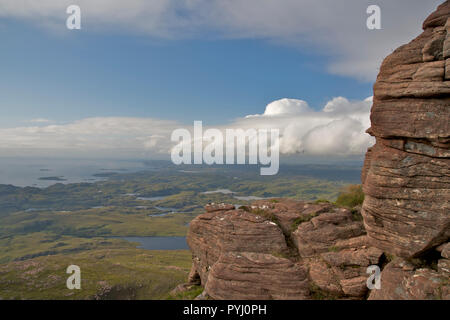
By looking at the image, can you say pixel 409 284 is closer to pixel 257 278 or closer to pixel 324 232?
pixel 324 232

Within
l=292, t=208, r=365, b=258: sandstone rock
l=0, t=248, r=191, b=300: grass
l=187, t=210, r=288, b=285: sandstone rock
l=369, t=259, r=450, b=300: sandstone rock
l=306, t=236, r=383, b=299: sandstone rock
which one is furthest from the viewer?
l=0, t=248, r=191, b=300: grass

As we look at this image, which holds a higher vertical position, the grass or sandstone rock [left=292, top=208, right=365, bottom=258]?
sandstone rock [left=292, top=208, right=365, bottom=258]

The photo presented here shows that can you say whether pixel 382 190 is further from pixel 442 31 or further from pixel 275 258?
pixel 442 31

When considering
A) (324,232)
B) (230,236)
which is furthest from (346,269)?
(230,236)

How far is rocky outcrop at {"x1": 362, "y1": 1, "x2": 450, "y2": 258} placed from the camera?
22203mm

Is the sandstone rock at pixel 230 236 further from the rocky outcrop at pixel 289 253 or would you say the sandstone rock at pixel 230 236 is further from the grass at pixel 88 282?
the grass at pixel 88 282

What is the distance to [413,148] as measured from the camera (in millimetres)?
23906

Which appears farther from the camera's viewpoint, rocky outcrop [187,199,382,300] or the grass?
the grass

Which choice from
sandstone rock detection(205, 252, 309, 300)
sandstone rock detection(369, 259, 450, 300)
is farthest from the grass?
sandstone rock detection(369, 259, 450, 300)

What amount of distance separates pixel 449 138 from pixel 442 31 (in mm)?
10451

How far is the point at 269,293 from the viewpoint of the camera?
26.6m

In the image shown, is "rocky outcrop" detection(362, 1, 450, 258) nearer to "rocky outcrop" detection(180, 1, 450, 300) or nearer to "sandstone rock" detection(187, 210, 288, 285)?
"rocky outcrop" detection(180, 1, 450, 300)
